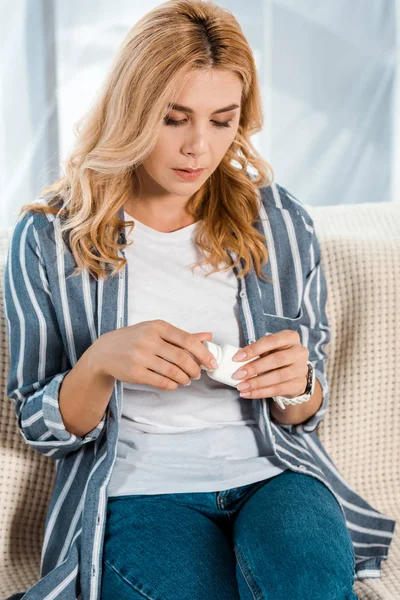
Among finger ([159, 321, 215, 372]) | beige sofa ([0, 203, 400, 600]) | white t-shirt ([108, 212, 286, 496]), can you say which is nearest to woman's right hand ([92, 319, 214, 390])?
finger ([159, 321, 215, 372])

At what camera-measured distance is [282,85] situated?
7.66 feet

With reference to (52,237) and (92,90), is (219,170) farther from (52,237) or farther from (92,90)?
(92,90)

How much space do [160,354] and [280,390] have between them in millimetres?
202

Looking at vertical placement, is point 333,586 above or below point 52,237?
below

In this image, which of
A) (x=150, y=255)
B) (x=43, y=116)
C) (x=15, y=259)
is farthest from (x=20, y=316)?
(x=43, y=116)

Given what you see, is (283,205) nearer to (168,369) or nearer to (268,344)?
(268,344)

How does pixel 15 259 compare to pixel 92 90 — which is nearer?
pixel 15 259

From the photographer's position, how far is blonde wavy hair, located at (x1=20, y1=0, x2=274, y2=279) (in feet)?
3.57

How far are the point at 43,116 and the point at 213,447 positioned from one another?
4.07ft

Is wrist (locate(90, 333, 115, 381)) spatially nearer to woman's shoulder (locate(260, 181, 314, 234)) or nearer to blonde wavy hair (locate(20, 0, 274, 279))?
blonde wavy hair (locate(20, 0, 274, 279))

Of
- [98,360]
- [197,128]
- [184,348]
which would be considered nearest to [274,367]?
[184,348]

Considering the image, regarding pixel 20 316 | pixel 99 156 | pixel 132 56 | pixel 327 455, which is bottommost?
pixel 327 455

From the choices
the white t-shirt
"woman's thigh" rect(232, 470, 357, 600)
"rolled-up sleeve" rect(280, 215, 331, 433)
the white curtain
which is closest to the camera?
"woman's thigh" rect(232, 470, 357, 600)

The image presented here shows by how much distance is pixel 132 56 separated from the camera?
112 cm
